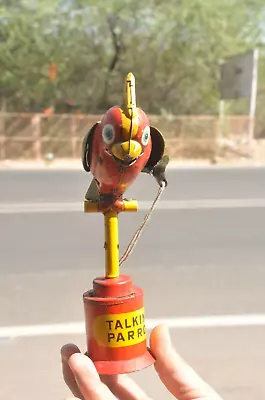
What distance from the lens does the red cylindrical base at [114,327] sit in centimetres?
136

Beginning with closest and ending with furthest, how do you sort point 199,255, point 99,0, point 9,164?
point 199,255 → point 9,164 → point 99,0

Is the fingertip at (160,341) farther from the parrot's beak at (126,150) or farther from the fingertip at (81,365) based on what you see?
the parrot's beak at (126,150)

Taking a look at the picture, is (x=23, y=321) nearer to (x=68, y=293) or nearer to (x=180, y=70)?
(x=68, y=293)

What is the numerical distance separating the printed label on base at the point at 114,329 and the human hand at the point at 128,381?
0.06m

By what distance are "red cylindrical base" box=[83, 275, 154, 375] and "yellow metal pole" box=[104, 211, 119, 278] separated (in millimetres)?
23

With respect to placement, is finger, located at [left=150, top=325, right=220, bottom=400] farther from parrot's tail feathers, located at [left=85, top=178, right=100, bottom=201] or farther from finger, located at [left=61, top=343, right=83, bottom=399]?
parrot's tail feathers, located at [left=85, top=178, right=100, bottom=201]

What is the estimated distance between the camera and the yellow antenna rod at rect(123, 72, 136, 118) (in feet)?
4.07

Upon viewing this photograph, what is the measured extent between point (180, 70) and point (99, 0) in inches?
202

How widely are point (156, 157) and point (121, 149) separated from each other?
7.5 inches

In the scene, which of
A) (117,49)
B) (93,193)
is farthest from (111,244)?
(117,49)

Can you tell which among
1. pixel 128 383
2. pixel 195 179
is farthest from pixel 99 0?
pixel 128 383

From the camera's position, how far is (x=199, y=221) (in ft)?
26.9

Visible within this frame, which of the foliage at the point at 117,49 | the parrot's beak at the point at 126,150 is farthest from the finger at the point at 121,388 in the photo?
the foliage at the point at 117,49

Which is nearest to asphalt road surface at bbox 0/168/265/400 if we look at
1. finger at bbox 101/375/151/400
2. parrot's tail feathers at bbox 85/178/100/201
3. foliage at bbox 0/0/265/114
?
finger at bbox 101/375/151/400
